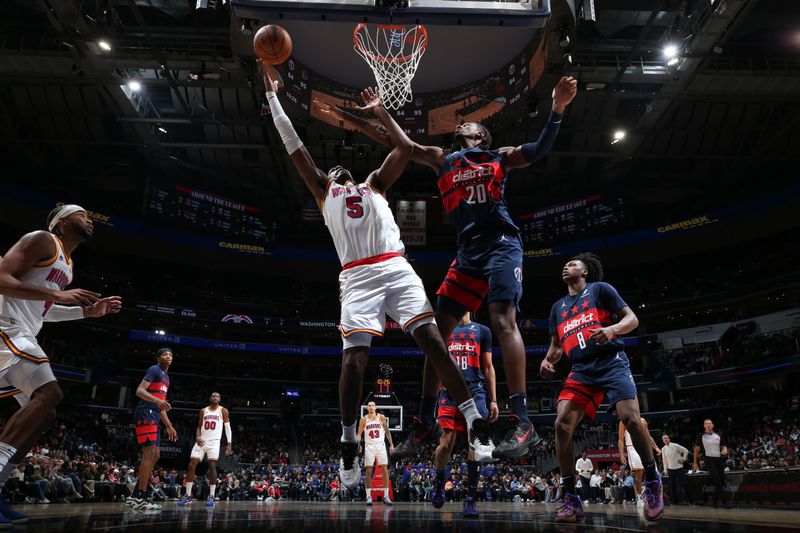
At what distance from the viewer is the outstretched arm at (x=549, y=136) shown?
438 cm

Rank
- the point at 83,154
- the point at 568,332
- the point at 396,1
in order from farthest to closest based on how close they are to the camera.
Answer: the point at 83,154 → the point at 396,1 → the point at 568,332

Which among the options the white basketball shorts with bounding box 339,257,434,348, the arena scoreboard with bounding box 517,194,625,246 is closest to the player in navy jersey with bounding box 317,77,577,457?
the white basketball shorts with bounding box 339,257,434,348

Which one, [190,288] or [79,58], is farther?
[190,288]

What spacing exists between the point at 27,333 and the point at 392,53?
1007cm

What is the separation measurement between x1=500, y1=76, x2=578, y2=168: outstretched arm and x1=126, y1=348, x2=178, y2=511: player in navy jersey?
6014 millimetres

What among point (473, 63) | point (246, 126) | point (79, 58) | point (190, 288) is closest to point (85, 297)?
point (473, 63)

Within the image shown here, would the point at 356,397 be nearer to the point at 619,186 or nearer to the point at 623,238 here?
the point at 619,186

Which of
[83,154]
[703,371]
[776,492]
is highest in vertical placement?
[83,154]

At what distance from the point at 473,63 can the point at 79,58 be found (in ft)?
37.4

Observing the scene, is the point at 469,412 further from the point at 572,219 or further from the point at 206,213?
the point at 206,213

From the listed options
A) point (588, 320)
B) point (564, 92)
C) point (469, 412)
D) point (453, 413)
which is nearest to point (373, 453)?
point (453, 413)

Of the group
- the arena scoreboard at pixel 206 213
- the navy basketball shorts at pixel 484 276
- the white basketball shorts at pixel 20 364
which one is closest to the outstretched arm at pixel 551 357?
the navy basketball shorts at pixel 484 276

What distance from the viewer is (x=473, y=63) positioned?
1345 cm

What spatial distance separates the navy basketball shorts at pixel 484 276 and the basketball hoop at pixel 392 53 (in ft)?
24.0
